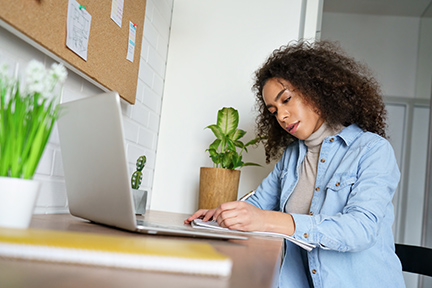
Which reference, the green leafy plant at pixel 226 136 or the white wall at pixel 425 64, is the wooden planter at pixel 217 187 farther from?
the white wall at pixel 425 64

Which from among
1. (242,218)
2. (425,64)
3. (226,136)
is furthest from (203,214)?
(425,64)

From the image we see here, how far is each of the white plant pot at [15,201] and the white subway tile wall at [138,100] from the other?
0.48 meters

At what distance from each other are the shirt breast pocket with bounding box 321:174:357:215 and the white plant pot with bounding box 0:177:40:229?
967 mm

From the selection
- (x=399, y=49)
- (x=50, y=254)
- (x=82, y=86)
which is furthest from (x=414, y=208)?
(x=50, y=254)

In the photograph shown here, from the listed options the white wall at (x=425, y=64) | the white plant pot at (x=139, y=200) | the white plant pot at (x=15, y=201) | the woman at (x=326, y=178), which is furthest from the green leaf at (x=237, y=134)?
the white wall at (x=425, y=64)

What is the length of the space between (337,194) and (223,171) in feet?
1.92

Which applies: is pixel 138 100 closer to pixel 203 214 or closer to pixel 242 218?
pixel 203 214

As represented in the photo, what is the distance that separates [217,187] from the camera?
6.03 feet

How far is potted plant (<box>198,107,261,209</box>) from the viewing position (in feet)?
6.03

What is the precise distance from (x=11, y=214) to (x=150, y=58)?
1403 mm

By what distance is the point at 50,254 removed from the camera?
A: 44 cm

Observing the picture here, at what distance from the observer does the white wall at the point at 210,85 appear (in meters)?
2.10

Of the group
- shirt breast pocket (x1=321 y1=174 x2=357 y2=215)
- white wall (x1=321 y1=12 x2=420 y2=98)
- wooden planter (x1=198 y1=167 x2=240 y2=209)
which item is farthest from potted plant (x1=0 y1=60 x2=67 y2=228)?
white wall (x1=321 y1=12 x2=420 y2=98)

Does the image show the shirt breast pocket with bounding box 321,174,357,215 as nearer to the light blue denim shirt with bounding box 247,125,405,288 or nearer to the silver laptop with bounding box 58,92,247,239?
the light blue denim shirt with bounding box 247,125,405,288
